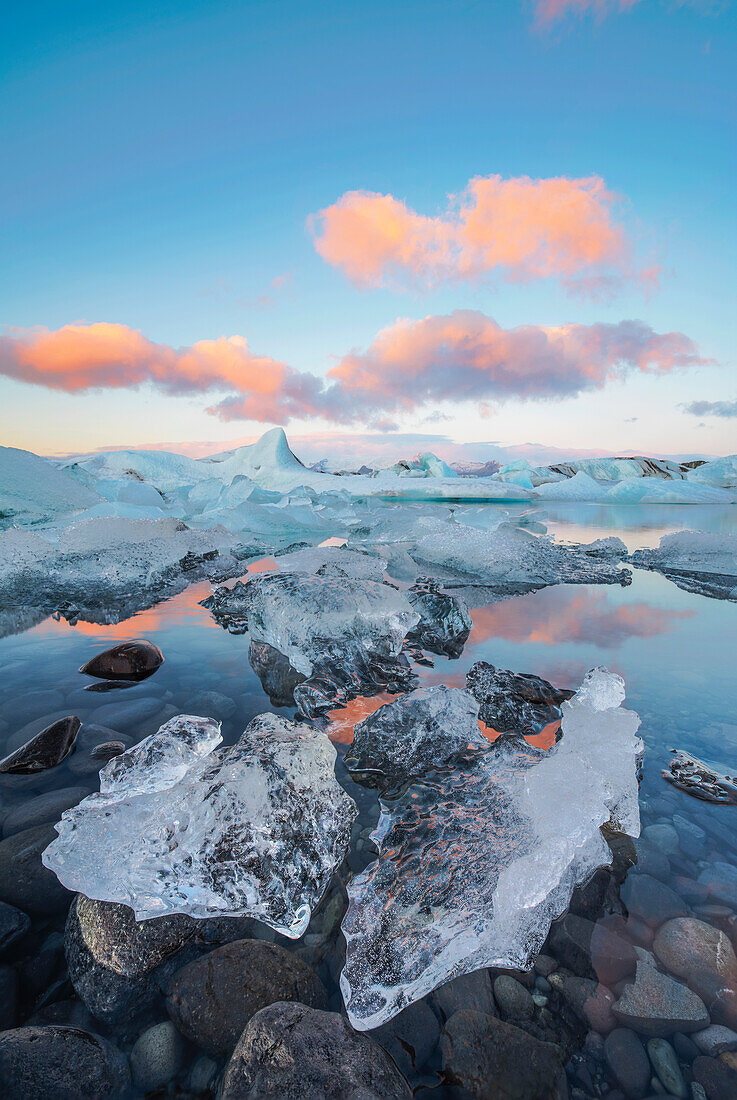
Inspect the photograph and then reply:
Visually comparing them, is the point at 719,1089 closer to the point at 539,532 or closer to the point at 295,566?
the point at 295,566

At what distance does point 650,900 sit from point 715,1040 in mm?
290

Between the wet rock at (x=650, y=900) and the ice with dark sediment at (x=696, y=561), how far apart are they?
4122mm

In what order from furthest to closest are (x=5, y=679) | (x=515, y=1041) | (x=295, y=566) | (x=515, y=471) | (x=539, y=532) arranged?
(x=515, y=471) < (x=539, y=532) < (x=295, y=566) < (x=5, y=679) < (x=515, y=1041)

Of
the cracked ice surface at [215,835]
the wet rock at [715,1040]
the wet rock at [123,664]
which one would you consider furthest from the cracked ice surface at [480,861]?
the wet rock at [123,664]

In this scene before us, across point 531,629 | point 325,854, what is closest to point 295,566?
point 531,629

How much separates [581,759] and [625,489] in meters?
21.5

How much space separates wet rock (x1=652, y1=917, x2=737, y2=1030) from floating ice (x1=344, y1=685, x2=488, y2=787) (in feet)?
2.49

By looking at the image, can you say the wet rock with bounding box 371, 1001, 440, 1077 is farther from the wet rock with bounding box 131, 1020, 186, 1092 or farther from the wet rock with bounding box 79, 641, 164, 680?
the wet rock with bounding box 79, 641, 164, 680

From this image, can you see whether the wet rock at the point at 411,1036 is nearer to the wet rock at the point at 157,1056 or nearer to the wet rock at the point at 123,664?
the wet rock at the point at 157,1056

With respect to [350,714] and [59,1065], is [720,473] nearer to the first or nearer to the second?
[350,714]

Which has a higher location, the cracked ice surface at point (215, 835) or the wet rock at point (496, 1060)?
the cracked ice surface at point (215, 835)

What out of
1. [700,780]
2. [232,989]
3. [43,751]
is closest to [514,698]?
[700,780]

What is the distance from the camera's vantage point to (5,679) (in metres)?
2.42

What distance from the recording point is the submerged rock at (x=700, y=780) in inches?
60.8
